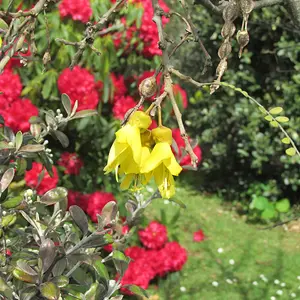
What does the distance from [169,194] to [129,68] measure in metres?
2.50

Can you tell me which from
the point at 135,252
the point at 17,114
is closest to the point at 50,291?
the point at 17,114

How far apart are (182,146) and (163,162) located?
2.26 meters

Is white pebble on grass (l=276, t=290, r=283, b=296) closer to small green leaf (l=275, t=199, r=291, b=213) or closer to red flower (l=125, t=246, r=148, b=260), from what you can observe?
red flower (l=125, t=246, r=148, b=260)

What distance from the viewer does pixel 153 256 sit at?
3.82 meters

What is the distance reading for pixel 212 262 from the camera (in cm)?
457

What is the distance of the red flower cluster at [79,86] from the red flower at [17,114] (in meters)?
0.24

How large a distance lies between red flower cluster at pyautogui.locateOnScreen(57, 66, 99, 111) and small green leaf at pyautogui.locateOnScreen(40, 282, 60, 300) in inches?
57.7

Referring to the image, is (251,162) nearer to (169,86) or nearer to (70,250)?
(70,250)

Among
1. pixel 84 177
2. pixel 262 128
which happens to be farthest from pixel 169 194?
pixel 262 128

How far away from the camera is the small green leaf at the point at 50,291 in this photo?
148 cm

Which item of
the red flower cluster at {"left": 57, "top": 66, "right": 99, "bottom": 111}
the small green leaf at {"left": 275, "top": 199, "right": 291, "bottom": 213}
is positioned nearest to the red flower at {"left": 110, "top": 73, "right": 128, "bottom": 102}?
the red flower cluster at {"left": 57, "top": 66, "right": 99, "bottom": 111}

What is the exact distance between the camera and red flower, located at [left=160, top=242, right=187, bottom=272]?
386cm

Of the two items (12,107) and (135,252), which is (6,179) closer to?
(12,107)

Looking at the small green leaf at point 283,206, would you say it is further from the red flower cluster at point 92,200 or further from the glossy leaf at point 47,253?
the glossy leaf at point 47,253
